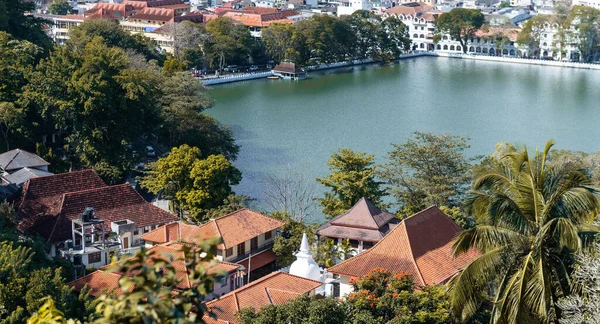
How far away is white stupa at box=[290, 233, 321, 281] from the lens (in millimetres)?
12344

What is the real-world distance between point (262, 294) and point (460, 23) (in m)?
39.4

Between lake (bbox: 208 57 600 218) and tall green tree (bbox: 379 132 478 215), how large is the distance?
4.16 meters

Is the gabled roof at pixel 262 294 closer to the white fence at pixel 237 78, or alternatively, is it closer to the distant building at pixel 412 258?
the distant building at pixel 412 258

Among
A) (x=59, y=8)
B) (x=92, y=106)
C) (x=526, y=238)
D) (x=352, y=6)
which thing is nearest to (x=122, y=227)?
(x=92, y=106)

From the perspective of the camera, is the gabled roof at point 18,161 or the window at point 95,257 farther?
the gabled roof at point 18,161

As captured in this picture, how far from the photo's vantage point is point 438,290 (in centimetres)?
1014

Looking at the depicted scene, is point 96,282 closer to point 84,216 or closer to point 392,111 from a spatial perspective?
point 84,216

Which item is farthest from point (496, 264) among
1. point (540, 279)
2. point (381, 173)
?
point (381, 173)

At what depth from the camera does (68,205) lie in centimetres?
1469

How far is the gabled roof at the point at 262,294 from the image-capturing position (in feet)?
34.1

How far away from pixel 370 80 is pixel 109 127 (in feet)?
70.1

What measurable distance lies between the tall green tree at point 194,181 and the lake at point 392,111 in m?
3.08

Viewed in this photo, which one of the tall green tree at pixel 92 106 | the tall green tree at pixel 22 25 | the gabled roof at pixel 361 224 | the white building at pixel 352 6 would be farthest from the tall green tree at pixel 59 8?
the gabled roof at pixel 361 224

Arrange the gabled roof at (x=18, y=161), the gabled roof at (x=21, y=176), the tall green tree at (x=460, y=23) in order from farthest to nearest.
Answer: the tall green tree at (x=460, y=23) → the gabled roof at (x=18, y=161) → the gabled roof at (x=21, y=176)
